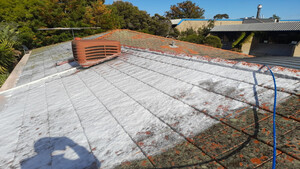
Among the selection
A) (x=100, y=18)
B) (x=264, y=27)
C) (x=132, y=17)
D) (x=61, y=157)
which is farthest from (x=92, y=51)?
(x=132, y=17)

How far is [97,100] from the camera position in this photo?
11.4 ft

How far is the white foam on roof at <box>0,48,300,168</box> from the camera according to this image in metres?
2.07

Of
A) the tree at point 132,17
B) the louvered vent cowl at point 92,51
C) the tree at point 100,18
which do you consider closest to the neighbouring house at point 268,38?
the tree at point 132,17

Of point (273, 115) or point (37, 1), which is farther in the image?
point (37, 1)

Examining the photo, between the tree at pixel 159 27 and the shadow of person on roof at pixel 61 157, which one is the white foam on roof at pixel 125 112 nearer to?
the shadow of person on roof at pixel 61 157

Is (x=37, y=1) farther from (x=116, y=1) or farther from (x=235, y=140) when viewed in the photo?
(x=235, y=140)

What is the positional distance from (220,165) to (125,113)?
1.71 m

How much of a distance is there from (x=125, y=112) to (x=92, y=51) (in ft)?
13.6

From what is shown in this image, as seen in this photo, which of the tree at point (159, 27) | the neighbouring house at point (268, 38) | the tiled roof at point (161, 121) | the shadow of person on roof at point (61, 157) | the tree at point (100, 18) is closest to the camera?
the tiled roof at point (161, 121)

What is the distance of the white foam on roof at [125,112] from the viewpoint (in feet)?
6.81

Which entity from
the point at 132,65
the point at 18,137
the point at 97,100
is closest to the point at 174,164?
the point at 97,100

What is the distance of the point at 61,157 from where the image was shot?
6.82 feet

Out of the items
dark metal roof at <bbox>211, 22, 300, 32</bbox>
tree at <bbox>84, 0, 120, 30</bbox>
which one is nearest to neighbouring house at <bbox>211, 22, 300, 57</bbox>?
dark metal roof at <bbox>211, 22, 300, 32</bbox>

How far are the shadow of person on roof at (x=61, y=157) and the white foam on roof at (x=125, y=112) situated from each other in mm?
14
